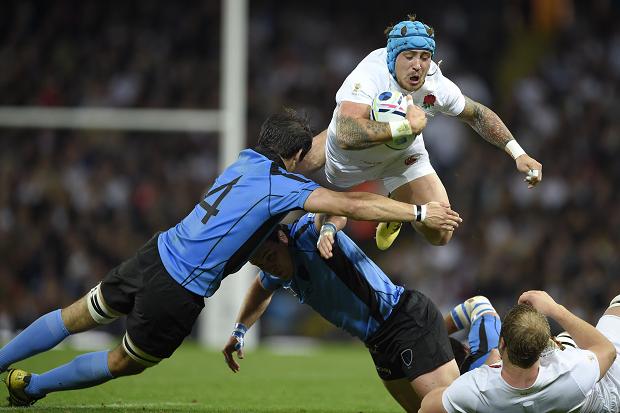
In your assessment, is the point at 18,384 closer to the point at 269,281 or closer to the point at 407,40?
the point at 269,281

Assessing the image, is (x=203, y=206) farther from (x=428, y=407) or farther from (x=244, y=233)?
(x=428, y=407)

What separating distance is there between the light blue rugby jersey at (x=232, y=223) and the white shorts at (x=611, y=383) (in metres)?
2.00

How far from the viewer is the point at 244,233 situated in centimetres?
645

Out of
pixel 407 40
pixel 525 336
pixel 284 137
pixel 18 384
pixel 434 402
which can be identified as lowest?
pixel 18 384

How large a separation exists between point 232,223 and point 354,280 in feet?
3.11

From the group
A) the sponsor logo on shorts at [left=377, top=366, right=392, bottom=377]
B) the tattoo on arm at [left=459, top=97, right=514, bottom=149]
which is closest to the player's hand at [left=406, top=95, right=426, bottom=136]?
the tattoo on arm at [left=459, top=97, right=514, bottom=149]

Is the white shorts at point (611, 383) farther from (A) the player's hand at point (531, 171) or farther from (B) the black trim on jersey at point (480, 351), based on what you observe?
(A) the player's hand at point (531, 171)

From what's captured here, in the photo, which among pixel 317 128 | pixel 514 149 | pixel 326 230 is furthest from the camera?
pixel 317 128

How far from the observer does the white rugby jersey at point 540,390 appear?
5.84 m

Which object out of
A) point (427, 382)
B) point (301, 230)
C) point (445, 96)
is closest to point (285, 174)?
point (301, 230)

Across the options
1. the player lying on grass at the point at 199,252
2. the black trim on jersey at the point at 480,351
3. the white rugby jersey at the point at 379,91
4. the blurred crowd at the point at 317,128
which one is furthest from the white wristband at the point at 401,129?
the blurred crowd at the point at 317,128

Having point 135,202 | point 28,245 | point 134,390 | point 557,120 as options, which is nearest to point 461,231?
point 557,120

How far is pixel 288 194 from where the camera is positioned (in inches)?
252

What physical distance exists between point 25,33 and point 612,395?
39.8ft
